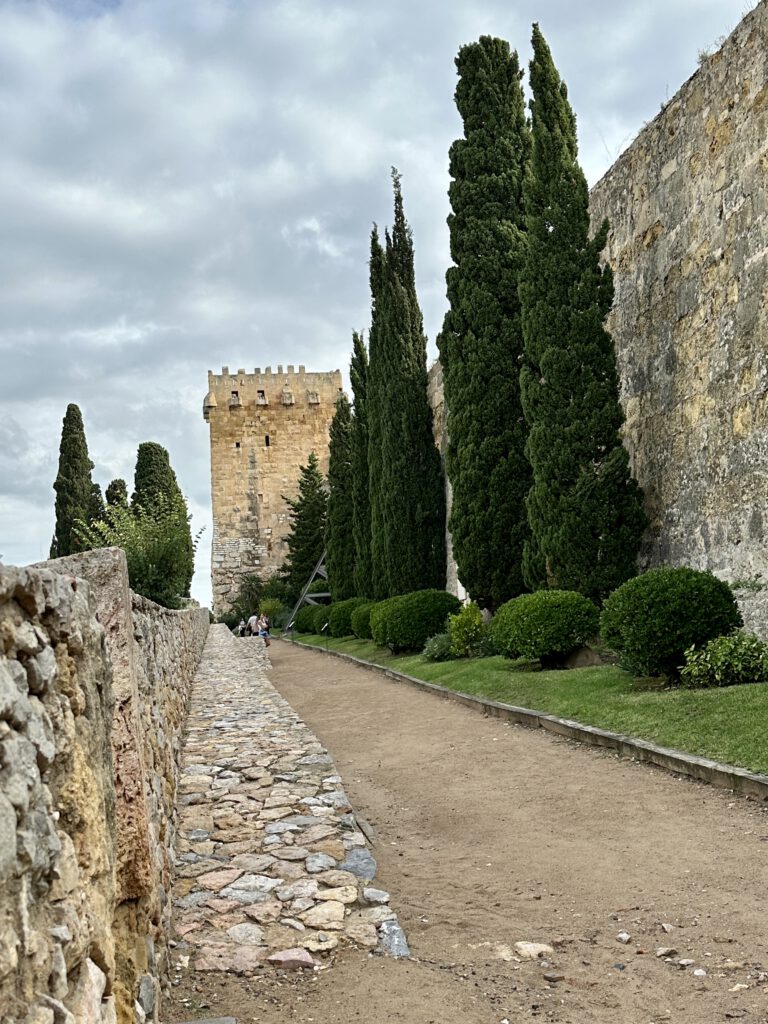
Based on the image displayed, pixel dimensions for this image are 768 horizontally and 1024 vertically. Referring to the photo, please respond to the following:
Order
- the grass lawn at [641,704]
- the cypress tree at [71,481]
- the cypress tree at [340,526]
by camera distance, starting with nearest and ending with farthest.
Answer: the grass lawn at [641,704] < the cypress tree at [340,526] < the cypress tree at [71,481]

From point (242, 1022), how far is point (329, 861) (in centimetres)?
152

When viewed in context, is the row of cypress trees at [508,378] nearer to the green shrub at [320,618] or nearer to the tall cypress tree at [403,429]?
the tall cypress tree at [403,429]

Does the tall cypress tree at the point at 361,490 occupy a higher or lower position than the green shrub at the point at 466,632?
higher

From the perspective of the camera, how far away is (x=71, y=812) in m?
1.95

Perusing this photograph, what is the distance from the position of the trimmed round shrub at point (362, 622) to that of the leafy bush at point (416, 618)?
3.78 metres

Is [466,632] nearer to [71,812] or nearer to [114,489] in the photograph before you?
[71,812]

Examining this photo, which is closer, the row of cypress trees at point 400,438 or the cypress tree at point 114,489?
the row of cypress trees at point 400,438

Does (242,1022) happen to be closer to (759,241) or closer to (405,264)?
(759,241)

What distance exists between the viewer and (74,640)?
6.88 ft

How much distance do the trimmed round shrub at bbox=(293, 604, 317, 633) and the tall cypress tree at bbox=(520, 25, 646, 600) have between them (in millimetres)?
16872

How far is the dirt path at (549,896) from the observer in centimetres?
308

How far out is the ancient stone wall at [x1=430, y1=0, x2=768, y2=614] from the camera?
9750mm

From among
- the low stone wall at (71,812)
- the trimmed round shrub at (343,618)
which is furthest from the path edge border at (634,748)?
the trimmed round shrub at (343,618)

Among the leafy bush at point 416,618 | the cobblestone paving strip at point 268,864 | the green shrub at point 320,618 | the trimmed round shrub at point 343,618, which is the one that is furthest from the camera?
the green shrub at point 320,618
